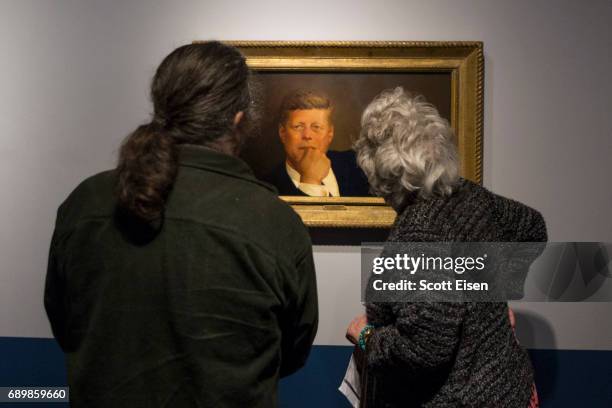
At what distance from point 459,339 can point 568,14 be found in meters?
1.53

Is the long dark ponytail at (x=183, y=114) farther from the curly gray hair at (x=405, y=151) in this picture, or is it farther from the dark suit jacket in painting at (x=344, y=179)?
the dark suit jacket in painting at (x=344, y=179)

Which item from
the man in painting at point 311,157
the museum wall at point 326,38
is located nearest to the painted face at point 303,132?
the man in painting at point 311,157

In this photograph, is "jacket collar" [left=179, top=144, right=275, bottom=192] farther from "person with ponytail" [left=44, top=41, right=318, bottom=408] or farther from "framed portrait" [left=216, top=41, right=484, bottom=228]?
"framed portrait" [left=216, top=41, right=484, bottom=228]

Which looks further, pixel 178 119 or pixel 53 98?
pixel 53 98

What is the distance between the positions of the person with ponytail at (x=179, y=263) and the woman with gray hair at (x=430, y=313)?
1.46 ft

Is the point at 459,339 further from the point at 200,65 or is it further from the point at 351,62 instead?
the point at 351,62

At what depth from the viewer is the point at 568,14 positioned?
7.59 feet

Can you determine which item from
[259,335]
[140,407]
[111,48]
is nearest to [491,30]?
[111,48]

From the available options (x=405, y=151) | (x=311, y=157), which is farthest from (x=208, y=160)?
(x=311, y=157)

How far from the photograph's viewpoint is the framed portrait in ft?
7.39

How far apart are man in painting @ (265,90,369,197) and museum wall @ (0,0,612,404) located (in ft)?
0.83

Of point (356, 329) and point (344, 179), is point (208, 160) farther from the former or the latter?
point (344, 179)

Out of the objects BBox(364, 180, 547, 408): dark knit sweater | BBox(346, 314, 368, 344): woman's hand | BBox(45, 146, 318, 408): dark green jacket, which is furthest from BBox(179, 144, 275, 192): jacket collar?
BBox(346, 314, 368, 344): woman's hand

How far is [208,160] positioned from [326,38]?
136 centimetres
